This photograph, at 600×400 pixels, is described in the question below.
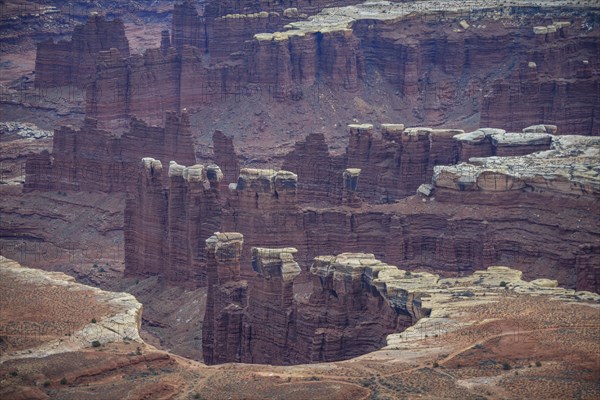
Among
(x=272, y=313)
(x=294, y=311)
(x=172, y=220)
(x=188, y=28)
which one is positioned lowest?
(x=272, y=313)

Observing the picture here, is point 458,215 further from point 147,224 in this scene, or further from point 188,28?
point 188,28

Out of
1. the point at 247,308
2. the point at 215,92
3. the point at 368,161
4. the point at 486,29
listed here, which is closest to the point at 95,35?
the point at 215,92

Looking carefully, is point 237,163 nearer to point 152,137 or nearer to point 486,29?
point 152,137

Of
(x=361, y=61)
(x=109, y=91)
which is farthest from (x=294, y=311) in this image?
(x=361, y=61)

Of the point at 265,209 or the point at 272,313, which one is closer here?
the point at 272,313

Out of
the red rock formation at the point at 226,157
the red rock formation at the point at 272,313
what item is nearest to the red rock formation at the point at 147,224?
the red rock formation at the point at 226,157

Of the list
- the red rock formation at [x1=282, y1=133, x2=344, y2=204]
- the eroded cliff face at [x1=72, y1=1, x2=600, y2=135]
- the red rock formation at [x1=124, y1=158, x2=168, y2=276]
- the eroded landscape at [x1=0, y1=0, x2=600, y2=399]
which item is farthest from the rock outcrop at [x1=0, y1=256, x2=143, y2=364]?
the eroded cliff face at [x1=72, y1=1, x2=600, y2=135]

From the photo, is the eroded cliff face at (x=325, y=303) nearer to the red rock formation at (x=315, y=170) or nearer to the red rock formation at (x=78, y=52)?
the red rock formation at (x=315, y=170)
